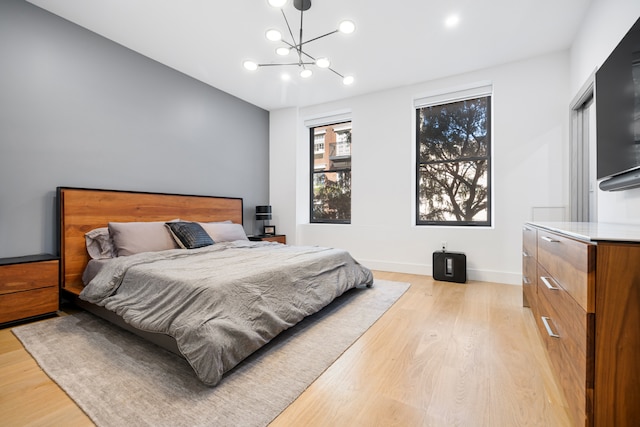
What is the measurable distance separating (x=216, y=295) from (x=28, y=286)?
184cm

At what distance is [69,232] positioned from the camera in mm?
2686

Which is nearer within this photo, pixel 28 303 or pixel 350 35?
pixel 28 303

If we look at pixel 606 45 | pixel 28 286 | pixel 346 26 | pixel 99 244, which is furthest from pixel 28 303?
pixel 606 45

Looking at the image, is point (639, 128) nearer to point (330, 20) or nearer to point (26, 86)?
point (330, 20)

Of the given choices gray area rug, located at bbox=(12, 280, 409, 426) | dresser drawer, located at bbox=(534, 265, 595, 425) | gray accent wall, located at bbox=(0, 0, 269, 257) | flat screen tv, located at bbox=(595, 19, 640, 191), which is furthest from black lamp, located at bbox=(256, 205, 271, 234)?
flat screen tv, located at bbox=(595, 19, 640, 191)

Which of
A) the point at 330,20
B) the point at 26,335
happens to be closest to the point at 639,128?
the point at 330,20

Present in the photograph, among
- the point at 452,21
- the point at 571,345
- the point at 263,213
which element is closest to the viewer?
the point at 571,345

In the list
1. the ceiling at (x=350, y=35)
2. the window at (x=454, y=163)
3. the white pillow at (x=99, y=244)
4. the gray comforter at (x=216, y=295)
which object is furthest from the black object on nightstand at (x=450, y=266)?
the white pillow at (x=99, y=244)

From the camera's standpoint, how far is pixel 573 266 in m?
1.17

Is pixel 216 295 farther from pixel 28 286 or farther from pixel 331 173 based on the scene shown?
pixel 331 173

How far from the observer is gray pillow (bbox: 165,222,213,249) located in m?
3.05

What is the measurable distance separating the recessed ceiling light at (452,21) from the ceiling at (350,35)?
4 cm

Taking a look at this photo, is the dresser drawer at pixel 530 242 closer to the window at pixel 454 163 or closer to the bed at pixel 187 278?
the window at pixel 454 163

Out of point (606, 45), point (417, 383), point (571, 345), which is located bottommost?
point (417, 383)
